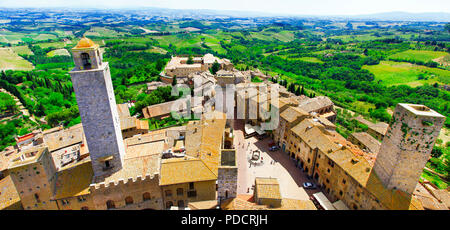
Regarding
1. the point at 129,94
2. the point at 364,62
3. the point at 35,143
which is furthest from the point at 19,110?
the point at 364,62

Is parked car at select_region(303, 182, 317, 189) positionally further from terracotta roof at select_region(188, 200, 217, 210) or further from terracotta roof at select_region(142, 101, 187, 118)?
terracotta roof at select_region(142, 101, 187, 118)

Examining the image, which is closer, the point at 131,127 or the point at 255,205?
the point at 255,205

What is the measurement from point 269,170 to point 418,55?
158319 mm

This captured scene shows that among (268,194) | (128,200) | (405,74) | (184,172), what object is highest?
(184,172)

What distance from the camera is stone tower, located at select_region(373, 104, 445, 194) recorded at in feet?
72.5

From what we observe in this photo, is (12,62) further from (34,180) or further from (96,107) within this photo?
(96,107)

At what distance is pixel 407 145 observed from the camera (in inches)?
914

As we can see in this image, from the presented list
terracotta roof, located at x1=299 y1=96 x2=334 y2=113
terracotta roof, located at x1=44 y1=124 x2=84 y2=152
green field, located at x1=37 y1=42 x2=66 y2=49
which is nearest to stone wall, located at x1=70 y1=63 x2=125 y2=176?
terracotta roof, located at x1=44 y1=124 x2=84 y2=152

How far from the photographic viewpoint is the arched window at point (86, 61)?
72.0 feet

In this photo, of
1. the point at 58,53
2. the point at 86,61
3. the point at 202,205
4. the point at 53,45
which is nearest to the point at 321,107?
the point at 202,205

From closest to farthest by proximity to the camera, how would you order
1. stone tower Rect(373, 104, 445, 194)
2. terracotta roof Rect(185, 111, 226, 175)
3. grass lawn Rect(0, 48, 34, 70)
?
stone tower Rect(373, 104, 445, 194) < terracotta roof Rect(185, 111, 226, 175) < grass lawn Rect(0, 48, 34, 70)

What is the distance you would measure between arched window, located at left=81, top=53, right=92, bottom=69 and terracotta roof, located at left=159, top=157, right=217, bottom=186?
12.4 meters
